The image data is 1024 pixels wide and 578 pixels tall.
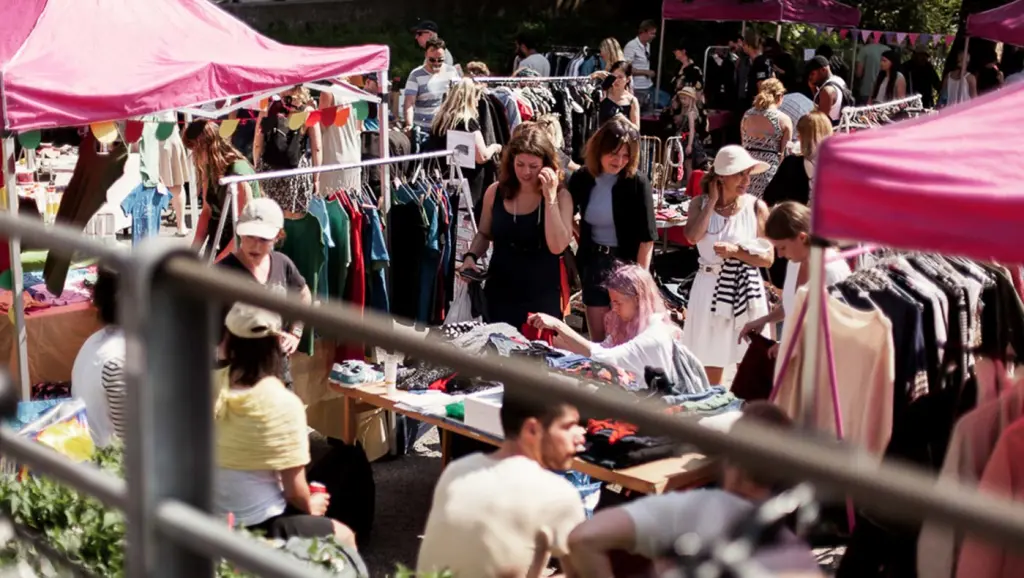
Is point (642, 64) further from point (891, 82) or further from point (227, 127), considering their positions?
point (227, 127)

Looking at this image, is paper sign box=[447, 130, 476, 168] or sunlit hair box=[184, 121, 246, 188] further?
paper sign box=[447, 130, 476, 168]

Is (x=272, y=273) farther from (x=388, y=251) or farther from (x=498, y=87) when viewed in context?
(x=498, y=87)

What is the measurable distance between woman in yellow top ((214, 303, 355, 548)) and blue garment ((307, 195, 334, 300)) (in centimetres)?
195

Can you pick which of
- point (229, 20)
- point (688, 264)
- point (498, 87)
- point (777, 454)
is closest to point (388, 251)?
point (229, 20)

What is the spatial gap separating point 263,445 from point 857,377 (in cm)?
199

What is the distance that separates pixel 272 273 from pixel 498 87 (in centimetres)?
605

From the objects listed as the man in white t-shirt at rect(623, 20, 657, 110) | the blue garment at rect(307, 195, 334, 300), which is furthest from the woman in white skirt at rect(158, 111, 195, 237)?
the man in white t-shirt at rect(623, 20, 657, 110)

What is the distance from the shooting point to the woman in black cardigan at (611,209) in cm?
622

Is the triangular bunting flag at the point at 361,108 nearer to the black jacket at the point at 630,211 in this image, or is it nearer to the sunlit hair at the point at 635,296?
the black jacket at the point at 630,211

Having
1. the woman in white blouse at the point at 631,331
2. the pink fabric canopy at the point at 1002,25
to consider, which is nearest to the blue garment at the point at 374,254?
the woman in white blouse at the point at 631,331

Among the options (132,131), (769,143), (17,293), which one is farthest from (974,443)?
(769,143)

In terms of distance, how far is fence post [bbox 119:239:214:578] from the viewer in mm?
1333

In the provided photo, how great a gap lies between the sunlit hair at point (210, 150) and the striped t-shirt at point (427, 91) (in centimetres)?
416

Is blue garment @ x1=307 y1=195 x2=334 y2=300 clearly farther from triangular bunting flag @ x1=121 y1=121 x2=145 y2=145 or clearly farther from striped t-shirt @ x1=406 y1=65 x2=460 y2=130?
striped t-shirt @ x1=406 y1=65 x2=460 y2=130
